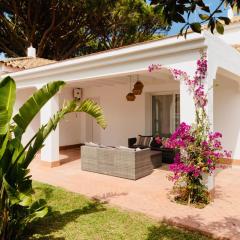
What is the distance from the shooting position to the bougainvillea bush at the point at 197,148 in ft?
22.1


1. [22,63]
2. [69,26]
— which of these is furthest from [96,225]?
[69,26]

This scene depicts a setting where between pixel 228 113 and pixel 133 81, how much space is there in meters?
4.58

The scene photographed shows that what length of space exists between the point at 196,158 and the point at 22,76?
349 inches

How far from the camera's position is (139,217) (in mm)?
6129

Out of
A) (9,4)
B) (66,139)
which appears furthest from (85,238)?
(9,4)

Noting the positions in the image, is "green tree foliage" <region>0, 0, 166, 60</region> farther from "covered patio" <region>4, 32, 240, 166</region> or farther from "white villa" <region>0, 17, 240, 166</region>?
"covered patio" <region>4, 32, 240, 166</region>

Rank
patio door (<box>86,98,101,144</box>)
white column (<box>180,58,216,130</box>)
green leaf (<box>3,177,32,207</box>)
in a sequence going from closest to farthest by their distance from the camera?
1. green leaf (<box>3,177,32,207</box>)
2. white column (<box>180,58,216,130</box>)
3. patio door (<box>86,98,101,144</box>)

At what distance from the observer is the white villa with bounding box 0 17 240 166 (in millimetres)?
7395

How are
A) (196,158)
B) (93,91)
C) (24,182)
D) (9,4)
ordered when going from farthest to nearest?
1. (9,4)
2. (93,91)
3. (196,158)
4. (24,182)

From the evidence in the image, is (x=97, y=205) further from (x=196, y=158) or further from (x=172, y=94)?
(x=172, y=94)

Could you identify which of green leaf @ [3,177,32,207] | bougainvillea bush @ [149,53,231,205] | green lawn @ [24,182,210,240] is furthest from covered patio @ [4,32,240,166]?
green leaf @ [3,177,32,207]

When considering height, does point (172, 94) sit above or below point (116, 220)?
above

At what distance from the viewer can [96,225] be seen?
5.73m

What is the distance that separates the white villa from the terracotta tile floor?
1.86m
